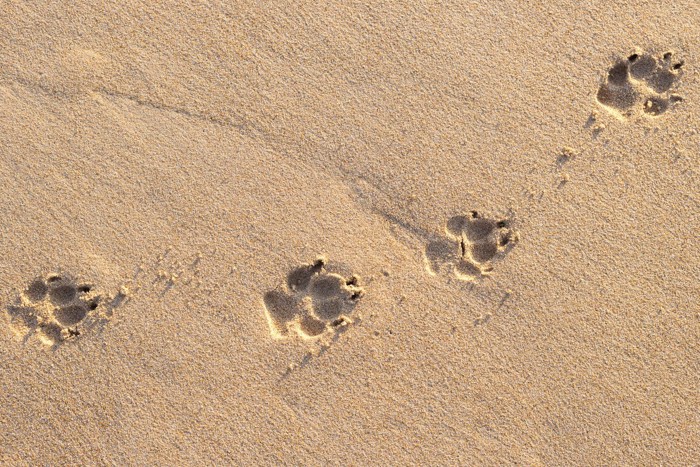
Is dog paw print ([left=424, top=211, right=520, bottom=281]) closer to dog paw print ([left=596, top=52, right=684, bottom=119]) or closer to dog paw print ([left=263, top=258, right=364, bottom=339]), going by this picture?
dog paw print ([left=263, top=258, right=364, bottom=339])

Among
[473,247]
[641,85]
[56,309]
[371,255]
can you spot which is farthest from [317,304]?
[641,85]

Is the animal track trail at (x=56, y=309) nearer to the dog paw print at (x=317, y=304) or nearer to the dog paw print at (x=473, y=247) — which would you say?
the dog paw print at (x=317, y=304)

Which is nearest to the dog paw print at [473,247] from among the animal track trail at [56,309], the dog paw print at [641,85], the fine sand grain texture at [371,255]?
the fine sand grain texture at [371,255]

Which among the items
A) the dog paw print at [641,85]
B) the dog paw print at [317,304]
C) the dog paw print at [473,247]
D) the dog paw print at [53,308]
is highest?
the dog paw print at [641,85]

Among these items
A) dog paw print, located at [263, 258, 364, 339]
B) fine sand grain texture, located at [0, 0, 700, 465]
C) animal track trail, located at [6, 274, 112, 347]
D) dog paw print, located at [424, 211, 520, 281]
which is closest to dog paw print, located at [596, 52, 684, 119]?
fine sand grain texture, located at [0, 0, 700, 465]

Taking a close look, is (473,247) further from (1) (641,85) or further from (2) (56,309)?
(2) (56,309)

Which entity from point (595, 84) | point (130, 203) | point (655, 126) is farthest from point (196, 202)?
point (655, 126)

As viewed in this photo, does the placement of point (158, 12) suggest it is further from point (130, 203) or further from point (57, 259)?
point (57, 259)
